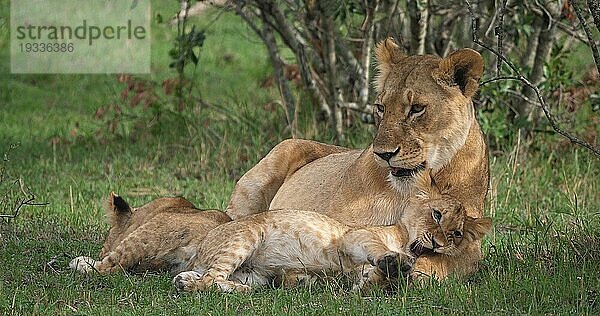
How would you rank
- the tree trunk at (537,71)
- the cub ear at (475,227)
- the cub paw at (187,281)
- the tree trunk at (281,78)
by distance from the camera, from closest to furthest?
the cub paw at (187,281) < the cub ear at (475,227) < the tree trunk at (537,71) < the tree trunk at (281,78)

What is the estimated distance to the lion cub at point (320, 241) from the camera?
5.42 meters

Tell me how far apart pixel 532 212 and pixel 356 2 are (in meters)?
2.47

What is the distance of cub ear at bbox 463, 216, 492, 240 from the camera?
5.54 meters

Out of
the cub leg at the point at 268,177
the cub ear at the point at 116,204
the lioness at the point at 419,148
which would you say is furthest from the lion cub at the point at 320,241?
the cub leg at the point at 268,177

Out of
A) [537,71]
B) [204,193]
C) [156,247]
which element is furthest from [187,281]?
[537,71]

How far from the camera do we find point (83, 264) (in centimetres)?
588

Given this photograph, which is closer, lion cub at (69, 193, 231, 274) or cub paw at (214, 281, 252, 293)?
cub paw at (214, 281, 252, 293)

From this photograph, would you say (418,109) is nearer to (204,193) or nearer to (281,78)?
(204,193)

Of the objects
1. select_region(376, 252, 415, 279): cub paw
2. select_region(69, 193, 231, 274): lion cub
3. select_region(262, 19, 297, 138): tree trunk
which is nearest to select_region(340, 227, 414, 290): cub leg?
select_region(376, 252, 415, 279): cub paw

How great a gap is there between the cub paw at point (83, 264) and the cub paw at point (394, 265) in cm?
144

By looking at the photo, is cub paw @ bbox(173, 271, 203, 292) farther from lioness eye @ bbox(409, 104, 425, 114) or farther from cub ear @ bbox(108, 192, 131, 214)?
lioness eye @ bbox(409, 104, 425, 114)

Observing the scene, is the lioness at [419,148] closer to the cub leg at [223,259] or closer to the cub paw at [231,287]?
the cub leg at [223,259]

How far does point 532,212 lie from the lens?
7.95 metres

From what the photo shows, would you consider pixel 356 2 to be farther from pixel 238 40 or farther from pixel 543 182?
pixel 238 40
